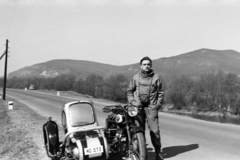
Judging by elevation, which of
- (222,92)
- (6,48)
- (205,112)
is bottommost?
(205,112)

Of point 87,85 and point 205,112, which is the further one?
point 87,85

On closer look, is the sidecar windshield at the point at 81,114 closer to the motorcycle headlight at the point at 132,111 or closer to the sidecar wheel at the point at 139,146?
the motorcycle headlight at the point at 132,111

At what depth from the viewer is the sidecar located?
4961 millimetres

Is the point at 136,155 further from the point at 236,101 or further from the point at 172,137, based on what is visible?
the point at 236,101

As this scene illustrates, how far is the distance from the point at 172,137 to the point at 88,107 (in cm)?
352

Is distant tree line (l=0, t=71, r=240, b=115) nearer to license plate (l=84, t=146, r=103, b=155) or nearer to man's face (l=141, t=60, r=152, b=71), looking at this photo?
man's face (l=141, t=60, r=152, b=71)

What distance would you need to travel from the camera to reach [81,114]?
5844 millimetres

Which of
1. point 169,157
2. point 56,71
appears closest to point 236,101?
point 169,157

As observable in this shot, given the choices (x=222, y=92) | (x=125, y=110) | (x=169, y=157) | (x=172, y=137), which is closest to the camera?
(x=125, y=110)

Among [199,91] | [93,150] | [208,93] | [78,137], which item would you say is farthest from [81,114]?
[199,91]

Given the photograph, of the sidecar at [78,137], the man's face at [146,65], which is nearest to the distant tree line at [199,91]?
the man's face at [146,65]

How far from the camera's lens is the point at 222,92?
39281mm

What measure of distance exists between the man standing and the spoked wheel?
0.68 metres

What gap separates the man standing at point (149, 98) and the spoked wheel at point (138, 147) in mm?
683
